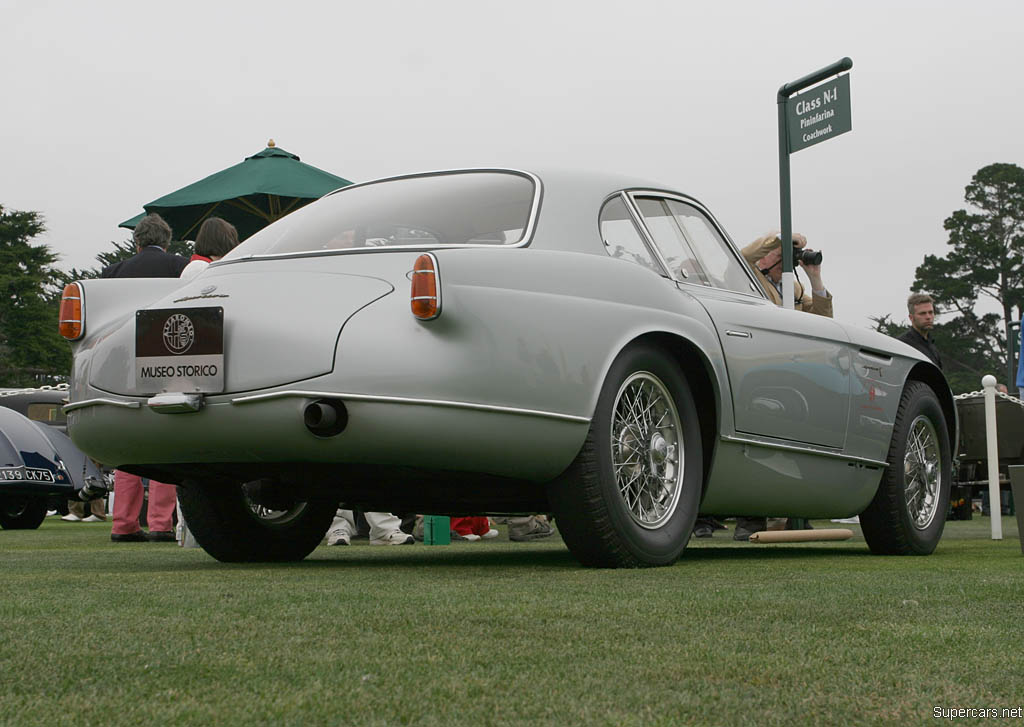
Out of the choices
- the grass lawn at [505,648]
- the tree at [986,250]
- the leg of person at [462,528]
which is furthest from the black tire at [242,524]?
the tree at [986,250]

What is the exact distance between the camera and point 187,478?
516 centimetres

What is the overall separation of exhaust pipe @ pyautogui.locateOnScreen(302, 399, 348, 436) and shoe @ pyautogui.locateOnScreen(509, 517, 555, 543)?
5.07 metres

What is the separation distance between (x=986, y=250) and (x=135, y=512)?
63455mm

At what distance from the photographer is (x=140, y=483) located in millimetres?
8469

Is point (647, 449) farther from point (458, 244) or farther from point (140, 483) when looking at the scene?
point (140, 483)

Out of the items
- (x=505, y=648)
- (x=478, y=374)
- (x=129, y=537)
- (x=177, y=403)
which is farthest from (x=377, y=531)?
(x=505, y=648)

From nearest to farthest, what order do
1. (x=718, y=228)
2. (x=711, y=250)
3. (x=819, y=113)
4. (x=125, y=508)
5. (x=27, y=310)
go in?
(x=711, y=250), (x=718, y=228), (x=125, y=508), (x=819, y=113), (x=27, y=310)

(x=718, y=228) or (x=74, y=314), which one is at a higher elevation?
(x=718, y=228)

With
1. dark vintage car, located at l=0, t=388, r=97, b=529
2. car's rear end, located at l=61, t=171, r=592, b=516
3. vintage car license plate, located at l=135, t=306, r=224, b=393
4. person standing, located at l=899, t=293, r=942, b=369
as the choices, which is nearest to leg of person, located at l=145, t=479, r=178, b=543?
dark vintage car, located at l=0, t=388, r=97, b=529

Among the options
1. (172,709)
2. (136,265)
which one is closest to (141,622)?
(172,709)

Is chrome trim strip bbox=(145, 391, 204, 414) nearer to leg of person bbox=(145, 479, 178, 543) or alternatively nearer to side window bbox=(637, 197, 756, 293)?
side window bbox=(637, 197, 756, 293)

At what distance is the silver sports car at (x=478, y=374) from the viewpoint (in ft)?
Answer: 14.1

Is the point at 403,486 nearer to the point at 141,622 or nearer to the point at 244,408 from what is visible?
the point at 244,408

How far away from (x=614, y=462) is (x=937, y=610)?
1.55 meters
